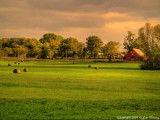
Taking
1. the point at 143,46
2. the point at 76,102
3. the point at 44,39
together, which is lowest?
the point at 76,102

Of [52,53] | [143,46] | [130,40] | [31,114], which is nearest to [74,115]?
[31,114]

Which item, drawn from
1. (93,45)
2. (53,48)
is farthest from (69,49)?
(93,45)

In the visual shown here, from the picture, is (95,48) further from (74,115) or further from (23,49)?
(74,115)

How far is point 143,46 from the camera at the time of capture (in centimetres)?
5481

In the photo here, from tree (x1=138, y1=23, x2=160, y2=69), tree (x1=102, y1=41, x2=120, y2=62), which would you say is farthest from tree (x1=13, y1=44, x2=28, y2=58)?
tree (x1=138, y1=23, x2=160, y2=69)

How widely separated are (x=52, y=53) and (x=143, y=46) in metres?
75.8

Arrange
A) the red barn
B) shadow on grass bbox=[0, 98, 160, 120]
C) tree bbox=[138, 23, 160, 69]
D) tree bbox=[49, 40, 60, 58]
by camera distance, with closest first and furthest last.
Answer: shadow on grass bbox=[0, 98, 160, 120]
tree bbox=[138, 23, 160, 69]
the red barn
tree bbox=[49, 40, 60, 58]

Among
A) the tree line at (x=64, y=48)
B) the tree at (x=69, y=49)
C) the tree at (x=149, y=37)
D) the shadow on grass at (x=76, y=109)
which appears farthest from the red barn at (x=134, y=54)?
the shadow on grass at (x=76, y=109)

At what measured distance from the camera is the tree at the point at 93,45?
434 feet

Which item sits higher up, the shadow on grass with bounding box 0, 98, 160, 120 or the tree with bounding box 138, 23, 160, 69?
the tree with bounding box 138, 23, 160, 69

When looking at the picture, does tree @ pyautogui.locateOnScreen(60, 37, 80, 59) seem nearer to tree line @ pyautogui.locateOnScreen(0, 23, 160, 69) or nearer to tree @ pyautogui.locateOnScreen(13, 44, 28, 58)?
tree line @ pyautogui.locateOnScreen(0, 23, 160, 69)

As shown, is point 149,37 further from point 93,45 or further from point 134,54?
point 93,45

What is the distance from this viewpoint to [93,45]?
434 ft

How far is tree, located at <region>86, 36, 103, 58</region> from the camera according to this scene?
434 feet
